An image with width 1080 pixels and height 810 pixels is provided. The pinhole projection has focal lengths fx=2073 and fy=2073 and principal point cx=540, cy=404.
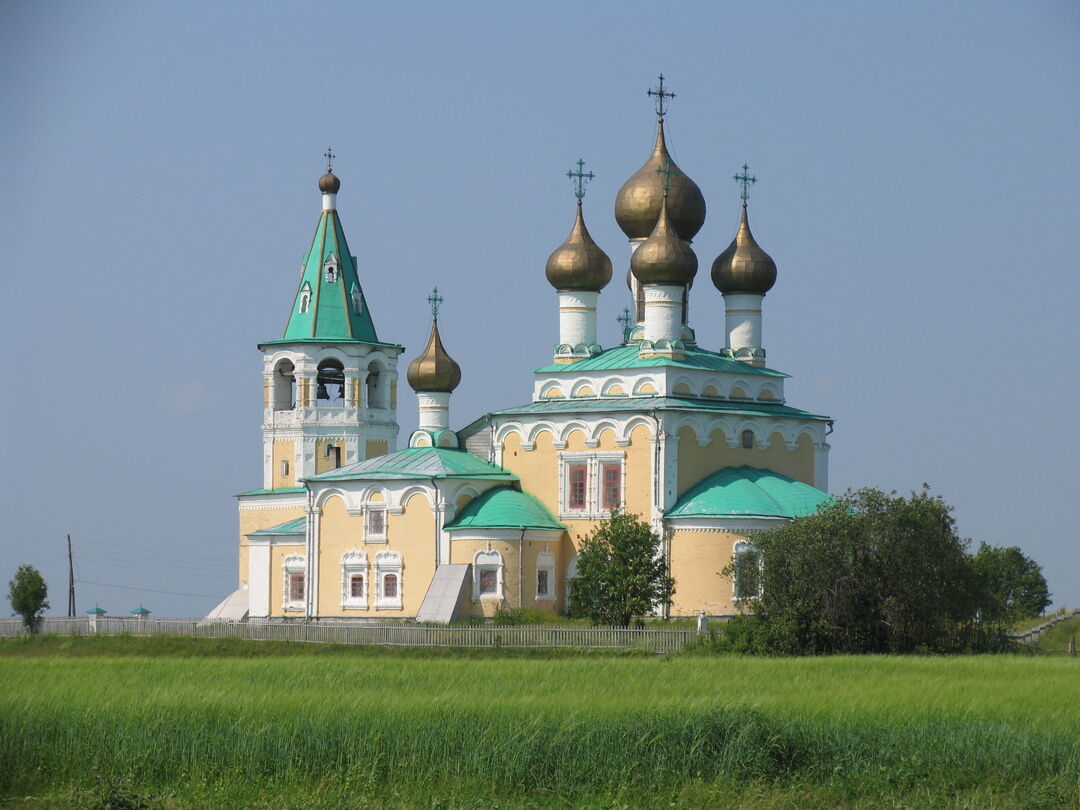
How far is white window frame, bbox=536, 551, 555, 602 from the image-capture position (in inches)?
1833

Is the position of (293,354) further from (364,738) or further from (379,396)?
(364,738)

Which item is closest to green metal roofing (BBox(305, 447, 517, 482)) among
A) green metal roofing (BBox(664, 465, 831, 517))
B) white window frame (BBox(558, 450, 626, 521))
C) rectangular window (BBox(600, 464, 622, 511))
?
white window frame (BBox(558, 450, 626, 521))

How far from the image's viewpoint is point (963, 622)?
131 ft

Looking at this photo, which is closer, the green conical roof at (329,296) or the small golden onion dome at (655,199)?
the small golden onion dome at (655,199)

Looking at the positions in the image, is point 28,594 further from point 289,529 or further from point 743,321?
point 743,321

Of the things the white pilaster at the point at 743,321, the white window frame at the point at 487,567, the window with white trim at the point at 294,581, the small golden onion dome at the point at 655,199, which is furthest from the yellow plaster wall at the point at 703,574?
→ the window with white trim at the point at 294,581

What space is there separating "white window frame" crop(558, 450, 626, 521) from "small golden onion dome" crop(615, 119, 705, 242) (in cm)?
651

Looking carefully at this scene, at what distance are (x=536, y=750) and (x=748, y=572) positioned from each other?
60.0 feet

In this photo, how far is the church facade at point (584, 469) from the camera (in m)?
45.6

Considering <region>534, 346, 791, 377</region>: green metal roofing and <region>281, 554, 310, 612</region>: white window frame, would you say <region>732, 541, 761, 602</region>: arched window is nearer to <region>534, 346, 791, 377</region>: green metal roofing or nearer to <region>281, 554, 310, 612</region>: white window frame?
<region>534, 346, 791, 377</region>: green metal roofing

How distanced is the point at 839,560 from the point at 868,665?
6.19 metres

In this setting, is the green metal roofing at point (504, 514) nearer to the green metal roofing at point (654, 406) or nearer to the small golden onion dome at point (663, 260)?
the green metal roofing at point (654, 406)

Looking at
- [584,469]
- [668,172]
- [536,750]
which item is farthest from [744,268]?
[536,750]

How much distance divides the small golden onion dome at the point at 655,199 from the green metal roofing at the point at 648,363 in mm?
3143
